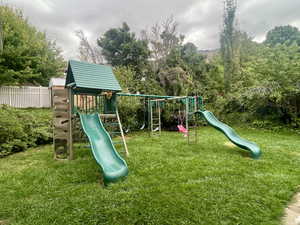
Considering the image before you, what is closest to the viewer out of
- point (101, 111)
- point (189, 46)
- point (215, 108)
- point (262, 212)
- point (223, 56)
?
point (262, 212)

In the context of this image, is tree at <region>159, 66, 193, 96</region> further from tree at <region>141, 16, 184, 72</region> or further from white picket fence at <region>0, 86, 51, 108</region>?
white picket fence at <region>0, 86, 51, 108</region>

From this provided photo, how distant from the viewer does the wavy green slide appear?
9.36 feet

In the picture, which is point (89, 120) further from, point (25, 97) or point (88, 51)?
point (88, 51)

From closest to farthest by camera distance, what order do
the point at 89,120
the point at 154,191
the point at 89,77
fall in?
1. the point at 154,191
2. the point at 89,120
3. the point at 89,77

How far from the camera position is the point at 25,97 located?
10570 mm

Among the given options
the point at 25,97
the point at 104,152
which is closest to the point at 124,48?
the point at 25,97

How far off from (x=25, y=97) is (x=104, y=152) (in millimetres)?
9698

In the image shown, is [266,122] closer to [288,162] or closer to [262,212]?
[288,162]

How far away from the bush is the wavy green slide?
225 cm

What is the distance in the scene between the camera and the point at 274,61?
801 cm

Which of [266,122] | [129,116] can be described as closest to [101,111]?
[129,116]

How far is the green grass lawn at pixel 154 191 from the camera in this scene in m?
1.94

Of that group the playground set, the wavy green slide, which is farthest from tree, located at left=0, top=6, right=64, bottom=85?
the wavy green slide

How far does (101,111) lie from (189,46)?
13.4 metres
